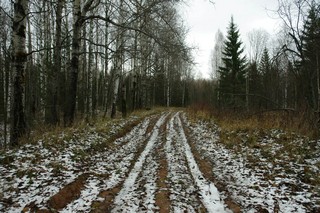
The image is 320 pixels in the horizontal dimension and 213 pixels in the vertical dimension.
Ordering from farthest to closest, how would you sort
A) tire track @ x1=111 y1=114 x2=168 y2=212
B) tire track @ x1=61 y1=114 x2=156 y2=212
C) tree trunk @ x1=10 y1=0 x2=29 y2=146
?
1. tree trunk @ x1=10 y1=0 x2=29 y2=146
2. tire track @ x1=61 y1=114 x2=156 y2=212
3. tire track @ x1=111 y1=114 x2=168 y2=212

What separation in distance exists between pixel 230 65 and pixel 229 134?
23.6 metres

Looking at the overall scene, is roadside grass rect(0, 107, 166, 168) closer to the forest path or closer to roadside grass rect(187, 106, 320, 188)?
the forest path

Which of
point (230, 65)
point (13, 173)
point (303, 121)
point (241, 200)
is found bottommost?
Result: point (241, 200)

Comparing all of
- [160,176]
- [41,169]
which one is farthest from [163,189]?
[41,169]

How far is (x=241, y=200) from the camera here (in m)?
4.69

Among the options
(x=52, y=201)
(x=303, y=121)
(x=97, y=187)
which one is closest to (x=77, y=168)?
(x=97, y=187)

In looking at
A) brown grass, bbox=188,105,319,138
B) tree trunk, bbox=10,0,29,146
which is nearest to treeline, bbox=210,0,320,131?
brown grass, bbox=188,105,319,138

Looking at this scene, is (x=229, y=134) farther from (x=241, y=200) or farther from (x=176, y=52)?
(x=241, y=200)

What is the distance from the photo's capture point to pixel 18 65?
734 cm

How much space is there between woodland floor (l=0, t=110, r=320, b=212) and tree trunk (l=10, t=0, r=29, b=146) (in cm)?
78

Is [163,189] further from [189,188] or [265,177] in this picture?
[265,177]

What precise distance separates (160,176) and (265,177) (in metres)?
2.42

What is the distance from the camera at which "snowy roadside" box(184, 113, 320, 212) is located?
4487mm

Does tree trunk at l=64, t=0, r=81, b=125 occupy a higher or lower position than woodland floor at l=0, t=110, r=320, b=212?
higher
